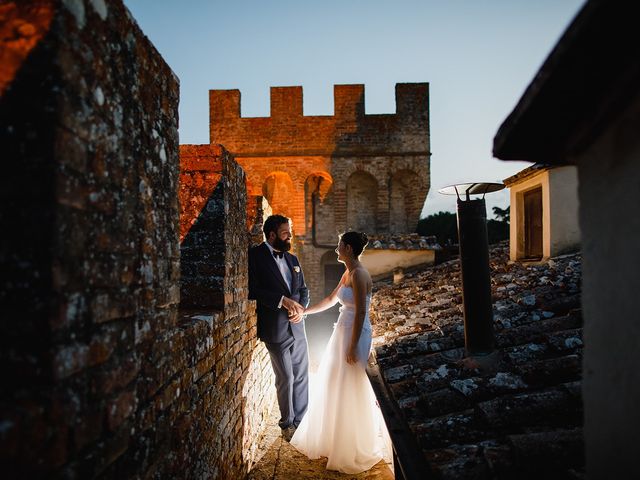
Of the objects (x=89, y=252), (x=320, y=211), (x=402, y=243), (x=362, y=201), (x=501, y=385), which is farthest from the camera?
(x=362, y=201)

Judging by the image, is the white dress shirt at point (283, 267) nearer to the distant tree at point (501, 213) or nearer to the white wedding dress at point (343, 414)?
the white wedding dress at point (343, 414)

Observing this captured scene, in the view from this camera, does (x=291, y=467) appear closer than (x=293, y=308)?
Yes

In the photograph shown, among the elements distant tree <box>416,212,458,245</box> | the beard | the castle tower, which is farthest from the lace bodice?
distant tree <box>416,212,458,245</box>

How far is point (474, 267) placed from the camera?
357 cm

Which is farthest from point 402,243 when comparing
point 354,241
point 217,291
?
point 217,291

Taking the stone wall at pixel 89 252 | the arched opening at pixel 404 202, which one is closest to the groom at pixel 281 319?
the stone wall at pixel 89 252

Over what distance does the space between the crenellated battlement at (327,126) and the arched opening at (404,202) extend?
1.05m

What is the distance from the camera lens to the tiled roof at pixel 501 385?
73.3 inches

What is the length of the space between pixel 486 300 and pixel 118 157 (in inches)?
121

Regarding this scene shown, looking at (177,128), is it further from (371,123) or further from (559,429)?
(371,123)

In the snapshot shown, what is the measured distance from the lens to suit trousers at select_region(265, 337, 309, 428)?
4.04 m

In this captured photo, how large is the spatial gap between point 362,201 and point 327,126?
10.5ft

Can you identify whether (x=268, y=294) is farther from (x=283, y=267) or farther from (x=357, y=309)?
(x=357, y=309)

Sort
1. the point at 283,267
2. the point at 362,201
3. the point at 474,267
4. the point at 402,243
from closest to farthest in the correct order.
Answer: the point at 474,267 → the point at 283,267 → the point at 402,243 → the point at 362,201
